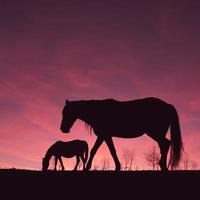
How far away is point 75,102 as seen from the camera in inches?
583

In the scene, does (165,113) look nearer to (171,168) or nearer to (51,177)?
(171,168)

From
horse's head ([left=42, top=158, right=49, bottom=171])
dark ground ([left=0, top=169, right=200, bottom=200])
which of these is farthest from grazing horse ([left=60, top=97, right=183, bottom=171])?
horse's head ([left=42, top=158, right=49, bottom=171])

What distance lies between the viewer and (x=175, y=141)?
43.6ft

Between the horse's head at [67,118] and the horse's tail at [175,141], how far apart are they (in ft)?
13.7

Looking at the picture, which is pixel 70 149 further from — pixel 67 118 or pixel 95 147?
pixel 95 147

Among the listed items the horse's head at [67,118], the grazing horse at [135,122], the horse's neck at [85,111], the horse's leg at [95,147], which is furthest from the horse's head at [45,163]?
the horse's leg at [95,147]

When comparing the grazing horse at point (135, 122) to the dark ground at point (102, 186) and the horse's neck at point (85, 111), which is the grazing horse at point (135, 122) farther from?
the dark ground at point (102, 186)

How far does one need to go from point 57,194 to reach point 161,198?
286 centimetres

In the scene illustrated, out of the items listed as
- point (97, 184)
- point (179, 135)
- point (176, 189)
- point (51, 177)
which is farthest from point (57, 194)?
point (179, 135)

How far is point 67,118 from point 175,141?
4690 millimetres

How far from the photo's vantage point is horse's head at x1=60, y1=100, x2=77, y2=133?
14786 millimetres

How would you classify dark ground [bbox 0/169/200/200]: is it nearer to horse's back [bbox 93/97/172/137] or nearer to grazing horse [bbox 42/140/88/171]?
horse's back [bbox 93/97/172/137]

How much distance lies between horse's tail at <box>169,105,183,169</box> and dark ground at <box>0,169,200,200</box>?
6.59ft

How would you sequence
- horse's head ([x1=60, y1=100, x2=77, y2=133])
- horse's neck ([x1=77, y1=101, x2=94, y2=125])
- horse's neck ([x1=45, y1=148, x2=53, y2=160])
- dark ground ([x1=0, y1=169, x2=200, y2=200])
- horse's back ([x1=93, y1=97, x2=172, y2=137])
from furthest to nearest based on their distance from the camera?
horse's neck ([x1=45, y1=148, x2=53, y2=160]), horse's head ([x1=60, y1=100, x2=77, y2=133]), horse's neck ([x1=77, y1=101, x2=94, y2=125]), horse's back ([x1=93, y1=97, x2=172, y2=137]), dark ground ([x1=0, y1=169, x2=200, y2=200])
